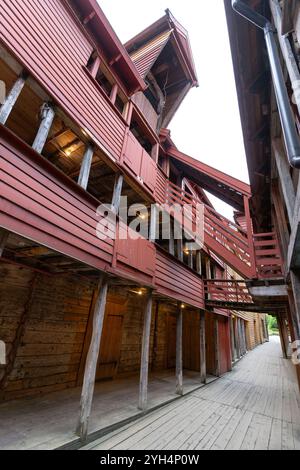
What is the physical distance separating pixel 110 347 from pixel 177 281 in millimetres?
3348

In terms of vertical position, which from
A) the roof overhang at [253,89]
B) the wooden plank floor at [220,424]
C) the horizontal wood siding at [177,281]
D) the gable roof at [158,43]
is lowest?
the wooden plank floor at [220,424]

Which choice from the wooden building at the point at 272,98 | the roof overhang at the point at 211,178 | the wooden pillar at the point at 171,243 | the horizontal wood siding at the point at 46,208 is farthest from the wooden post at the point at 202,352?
the horizontal wood siding at the point at 46,208

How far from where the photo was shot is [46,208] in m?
3.59

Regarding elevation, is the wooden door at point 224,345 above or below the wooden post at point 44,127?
below

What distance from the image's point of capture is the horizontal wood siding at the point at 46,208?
3066 millimetres

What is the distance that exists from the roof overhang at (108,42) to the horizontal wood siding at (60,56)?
625 mm

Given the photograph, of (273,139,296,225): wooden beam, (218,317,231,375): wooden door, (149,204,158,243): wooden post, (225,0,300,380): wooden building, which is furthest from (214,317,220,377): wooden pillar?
(273,139,296,225): wooden beam

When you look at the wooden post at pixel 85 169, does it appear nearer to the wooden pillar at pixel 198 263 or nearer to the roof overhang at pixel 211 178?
the roof overhang at pixel 211 178

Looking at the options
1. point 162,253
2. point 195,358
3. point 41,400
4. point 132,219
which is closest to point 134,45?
point 132,219

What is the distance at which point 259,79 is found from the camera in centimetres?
438

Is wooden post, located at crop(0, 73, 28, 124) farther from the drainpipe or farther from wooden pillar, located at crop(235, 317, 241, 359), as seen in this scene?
wooden pillar, located at crop(235, 317, 241, 359)

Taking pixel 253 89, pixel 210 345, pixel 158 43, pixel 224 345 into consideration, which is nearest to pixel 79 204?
pixel 253 89

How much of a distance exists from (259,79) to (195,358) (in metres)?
12.4

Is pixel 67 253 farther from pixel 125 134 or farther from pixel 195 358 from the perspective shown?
pixel 195 358
